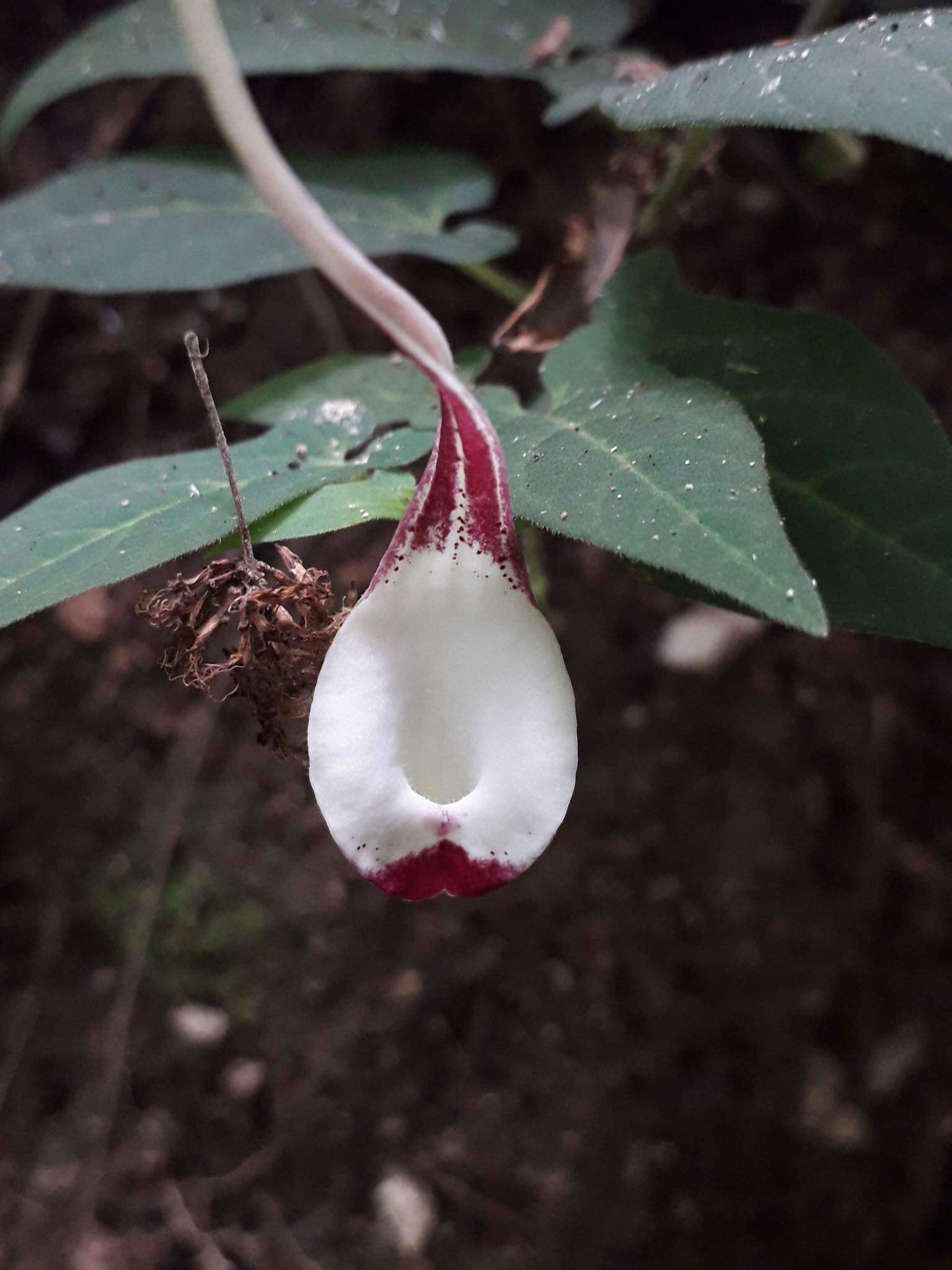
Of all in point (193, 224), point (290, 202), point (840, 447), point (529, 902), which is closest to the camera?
point (290, 202)

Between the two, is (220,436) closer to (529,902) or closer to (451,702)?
(451,702)

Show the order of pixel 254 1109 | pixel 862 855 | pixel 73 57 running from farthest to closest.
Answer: pixel 862 855 → pixel 254 1109 → pixel 73 57

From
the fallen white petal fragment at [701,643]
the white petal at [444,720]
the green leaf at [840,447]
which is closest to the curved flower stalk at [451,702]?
the white petal at [444,720]

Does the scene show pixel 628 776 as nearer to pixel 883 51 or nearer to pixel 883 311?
pixel 883 311

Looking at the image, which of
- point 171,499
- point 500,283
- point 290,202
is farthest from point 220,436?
point 500,283

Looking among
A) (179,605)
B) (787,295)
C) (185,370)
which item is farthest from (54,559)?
(787,295)

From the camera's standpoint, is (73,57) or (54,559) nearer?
(54,559)
